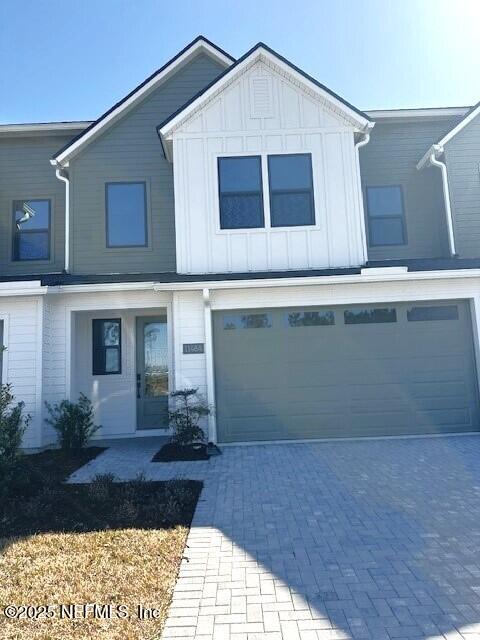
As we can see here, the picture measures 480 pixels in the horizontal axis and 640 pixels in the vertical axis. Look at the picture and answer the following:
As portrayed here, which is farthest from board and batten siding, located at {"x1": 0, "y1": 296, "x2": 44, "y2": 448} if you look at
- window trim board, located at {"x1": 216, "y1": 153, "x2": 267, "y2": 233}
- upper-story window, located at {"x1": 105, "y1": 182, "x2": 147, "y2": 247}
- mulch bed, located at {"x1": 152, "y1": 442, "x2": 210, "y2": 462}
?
window trim board, located at {"x1": 216, "y1": 153, "x2": 267, "y2": 233}

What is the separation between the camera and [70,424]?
8.53 m

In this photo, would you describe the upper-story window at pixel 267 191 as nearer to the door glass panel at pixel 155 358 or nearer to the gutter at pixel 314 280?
the gutter at pixel 314 280

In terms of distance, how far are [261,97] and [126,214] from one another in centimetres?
401

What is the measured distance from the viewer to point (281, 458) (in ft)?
24.3

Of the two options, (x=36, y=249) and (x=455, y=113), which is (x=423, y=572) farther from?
(x=455, y=113)

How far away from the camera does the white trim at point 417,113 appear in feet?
37.8

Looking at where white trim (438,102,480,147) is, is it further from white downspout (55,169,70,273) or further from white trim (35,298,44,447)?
white trim (35,298,44,447)

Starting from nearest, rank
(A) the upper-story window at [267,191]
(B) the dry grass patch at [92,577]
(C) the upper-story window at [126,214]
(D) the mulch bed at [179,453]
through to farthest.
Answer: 1. (B) the dry grass patch at [92,577]
2. (D) the mulch bed at [179,453]
3. (A) the upper-story window at [267,191]
4. (C) the upper-story window at [126,214]

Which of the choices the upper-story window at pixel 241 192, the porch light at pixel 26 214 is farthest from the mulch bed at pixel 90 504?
the porch light at pixel 26 214

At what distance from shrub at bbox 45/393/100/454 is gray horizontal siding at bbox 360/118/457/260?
744 centimetres

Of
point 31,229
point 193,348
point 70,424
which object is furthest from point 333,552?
point 31,229

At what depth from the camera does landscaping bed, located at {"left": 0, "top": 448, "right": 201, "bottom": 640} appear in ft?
9.78

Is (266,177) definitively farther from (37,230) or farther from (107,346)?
(37,230)

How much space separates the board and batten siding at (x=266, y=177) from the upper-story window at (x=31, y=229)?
396 cm
